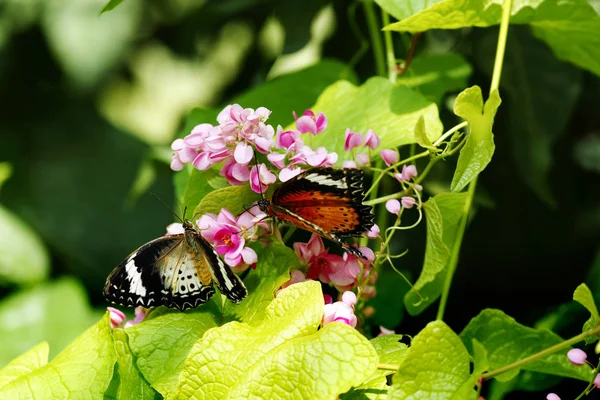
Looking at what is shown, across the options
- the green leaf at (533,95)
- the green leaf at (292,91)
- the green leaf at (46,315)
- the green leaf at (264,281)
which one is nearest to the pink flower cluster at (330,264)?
the green leaf at (264,281)

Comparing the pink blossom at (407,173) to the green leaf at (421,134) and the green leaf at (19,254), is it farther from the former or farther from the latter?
the green leaf at (19,254)

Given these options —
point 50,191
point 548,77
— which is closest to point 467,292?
point 548,77

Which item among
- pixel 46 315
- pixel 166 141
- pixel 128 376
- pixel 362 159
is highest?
pixel 362 159

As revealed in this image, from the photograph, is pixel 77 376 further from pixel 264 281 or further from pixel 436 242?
pixel 436 242

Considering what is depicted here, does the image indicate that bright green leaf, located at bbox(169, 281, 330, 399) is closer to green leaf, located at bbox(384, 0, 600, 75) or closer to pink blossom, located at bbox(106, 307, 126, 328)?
pink blossom, located at bbox(106, 307, 126, 328)

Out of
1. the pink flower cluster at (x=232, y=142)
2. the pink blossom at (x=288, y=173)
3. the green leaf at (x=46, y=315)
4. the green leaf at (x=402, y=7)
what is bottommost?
the green leaf at (x=46, y=315)

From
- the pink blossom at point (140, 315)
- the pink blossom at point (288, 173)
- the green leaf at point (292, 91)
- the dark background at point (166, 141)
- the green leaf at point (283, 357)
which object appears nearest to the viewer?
the green leaf at point (283, 357)

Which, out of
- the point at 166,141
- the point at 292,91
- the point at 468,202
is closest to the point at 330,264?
the point at 468,202
